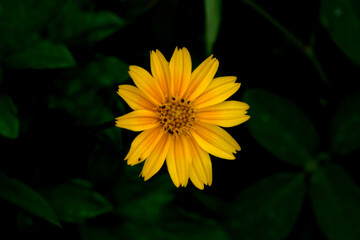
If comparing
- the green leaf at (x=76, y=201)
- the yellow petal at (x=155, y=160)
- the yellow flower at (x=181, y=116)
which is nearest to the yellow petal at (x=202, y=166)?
the yellow flower at (x=181, y=116)

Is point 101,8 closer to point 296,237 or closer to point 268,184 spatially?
point 268,184

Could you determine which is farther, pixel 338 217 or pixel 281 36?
pixel 281 36

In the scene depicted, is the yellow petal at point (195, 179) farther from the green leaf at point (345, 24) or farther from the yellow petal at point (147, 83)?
the green leaf at point (345, 24)

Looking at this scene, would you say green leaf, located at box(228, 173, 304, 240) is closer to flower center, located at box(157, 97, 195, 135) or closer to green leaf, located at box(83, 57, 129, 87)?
flower center, located at box(157, 97, 195, 135)

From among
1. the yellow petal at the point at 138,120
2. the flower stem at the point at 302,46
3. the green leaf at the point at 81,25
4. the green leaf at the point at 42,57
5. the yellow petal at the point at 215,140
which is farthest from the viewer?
the flower stem at the point at 302,46

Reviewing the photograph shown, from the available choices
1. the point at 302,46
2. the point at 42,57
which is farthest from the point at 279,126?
the point at 42,57

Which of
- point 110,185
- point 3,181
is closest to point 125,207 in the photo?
point 110,185
